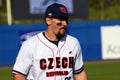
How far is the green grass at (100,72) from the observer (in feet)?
53.6

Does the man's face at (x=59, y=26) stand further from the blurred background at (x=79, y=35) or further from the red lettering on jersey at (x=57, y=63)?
the blurred background at (x=79, y=35)

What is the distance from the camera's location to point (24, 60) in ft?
16.2

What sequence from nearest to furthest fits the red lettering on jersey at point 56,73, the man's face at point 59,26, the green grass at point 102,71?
the man's face at point 59,26 → the red lettering on jersey at point 56,73 → the green grass at point 102,71

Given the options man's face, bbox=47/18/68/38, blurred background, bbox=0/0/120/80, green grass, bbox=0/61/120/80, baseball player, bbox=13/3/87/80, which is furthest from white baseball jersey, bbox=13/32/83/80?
blurred background, bbox=0/0/120/80

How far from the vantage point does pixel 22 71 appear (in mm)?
4961

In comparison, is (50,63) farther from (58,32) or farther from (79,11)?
(79,11)

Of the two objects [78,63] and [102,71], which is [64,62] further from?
[102,71]

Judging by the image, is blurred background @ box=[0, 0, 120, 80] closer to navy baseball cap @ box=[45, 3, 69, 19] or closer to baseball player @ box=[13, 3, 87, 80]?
baseball player @ box=[13, 3, 87, 80]

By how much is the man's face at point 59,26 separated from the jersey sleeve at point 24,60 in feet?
1.00

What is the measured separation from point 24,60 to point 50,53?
27 centimetres

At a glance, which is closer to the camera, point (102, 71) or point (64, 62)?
point (64, 62)

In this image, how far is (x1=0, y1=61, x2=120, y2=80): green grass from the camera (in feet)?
53.6

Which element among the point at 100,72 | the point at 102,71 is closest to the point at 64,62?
the point at 100,72

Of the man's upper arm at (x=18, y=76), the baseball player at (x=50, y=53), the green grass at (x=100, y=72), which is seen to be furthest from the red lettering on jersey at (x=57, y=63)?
the green grass at (x=100, y=72)
